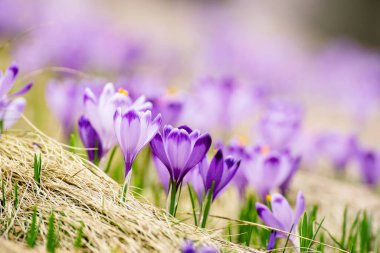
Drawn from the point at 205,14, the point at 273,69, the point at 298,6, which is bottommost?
the point at 273,69

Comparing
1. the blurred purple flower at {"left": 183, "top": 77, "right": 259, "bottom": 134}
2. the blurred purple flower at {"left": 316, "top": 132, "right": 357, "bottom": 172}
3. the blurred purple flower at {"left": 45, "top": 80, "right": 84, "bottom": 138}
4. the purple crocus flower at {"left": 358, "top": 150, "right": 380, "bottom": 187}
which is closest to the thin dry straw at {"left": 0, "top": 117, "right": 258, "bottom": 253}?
the blurred purple flower at {"left": 45, "top": 80, "right": 84, "bottom": 138}

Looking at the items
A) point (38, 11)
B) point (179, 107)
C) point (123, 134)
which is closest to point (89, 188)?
point (123, 134)

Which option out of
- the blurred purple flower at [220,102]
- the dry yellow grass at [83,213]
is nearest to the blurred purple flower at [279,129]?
the blurred purple flower at [220,102]

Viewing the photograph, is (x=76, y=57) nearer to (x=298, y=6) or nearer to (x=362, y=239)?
(x=362, y=239)

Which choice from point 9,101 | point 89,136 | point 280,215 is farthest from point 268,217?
point 9,101

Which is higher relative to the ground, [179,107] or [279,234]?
[179,107]

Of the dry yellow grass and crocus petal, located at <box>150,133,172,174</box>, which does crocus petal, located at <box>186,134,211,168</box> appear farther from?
the dry yellow grass
